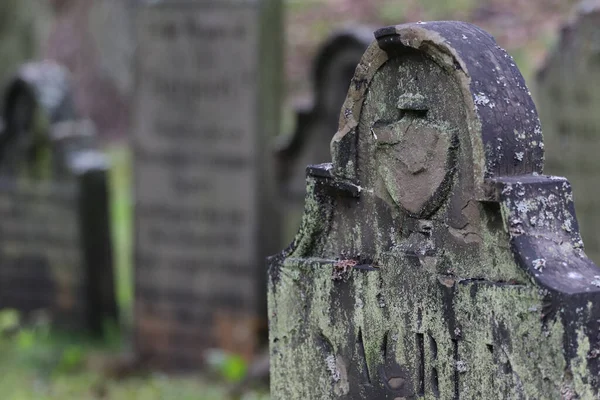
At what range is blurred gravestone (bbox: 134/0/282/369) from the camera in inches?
225

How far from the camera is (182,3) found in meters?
5.89

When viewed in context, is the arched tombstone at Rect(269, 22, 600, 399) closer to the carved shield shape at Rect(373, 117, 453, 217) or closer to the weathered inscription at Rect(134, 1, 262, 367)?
the carved shield shape at Rect(373, 117, 453, 217)

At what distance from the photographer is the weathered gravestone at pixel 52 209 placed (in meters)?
6.49

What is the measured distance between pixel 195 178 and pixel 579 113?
2.26 metres

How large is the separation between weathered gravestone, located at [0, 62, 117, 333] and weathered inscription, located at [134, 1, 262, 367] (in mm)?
483

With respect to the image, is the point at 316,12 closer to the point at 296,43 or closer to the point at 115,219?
the point at 296,43

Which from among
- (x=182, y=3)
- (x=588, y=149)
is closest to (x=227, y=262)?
(x=182, y=3)

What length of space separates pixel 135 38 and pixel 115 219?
3.88 m


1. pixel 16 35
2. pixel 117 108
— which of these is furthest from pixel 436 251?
pixel 117 108

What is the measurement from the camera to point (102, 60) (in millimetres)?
13195

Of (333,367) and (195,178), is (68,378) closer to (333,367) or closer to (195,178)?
(195,178)

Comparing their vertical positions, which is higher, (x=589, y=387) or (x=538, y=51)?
(x=538, y=51)

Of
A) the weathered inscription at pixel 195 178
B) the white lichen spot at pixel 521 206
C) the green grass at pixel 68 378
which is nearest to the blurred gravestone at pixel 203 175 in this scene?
the weathered inscription at pixel 195 178

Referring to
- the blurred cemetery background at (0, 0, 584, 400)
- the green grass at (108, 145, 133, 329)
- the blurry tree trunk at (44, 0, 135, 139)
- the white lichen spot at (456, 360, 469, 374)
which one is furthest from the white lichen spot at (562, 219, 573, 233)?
the blurry tree trunk at (44, 0, 135, 139)
